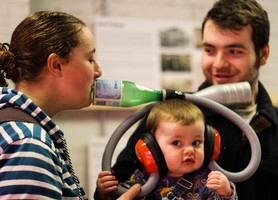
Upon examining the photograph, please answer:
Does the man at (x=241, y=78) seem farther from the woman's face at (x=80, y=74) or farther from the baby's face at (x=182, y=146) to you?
the woman's face at (x=80, y=74)

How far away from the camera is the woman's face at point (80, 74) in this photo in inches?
40.9

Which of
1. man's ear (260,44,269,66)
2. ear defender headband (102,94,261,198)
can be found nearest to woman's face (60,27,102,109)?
ear defender headband (102,94,261,198)

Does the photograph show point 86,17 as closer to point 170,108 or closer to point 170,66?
point 170,66

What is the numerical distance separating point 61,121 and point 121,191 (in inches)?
67.8

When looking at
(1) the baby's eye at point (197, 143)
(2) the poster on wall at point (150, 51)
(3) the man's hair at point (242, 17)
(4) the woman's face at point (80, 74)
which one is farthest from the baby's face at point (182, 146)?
(2) the poster on wall at point (150, 51)

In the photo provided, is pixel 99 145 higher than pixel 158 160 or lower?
lower

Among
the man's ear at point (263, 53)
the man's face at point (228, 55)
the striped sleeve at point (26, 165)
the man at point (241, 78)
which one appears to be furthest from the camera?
the man's ear at point (263, 53)

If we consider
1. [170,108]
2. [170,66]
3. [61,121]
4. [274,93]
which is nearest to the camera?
[170,108]

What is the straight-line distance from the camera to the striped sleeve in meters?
0.76

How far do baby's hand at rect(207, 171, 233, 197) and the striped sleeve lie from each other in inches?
18.3

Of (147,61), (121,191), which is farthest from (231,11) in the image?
(147,61)

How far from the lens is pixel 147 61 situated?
2885mm

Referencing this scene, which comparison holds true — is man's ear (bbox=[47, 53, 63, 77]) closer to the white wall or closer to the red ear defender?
the red ear defender

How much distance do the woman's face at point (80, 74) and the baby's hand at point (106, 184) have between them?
9.6 inches
